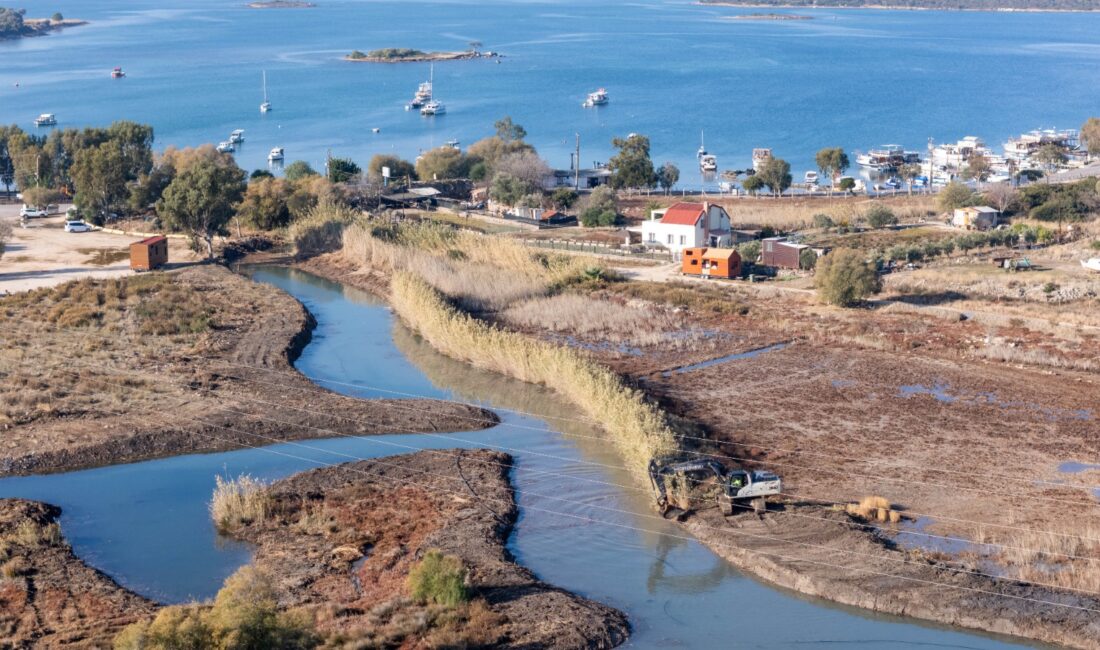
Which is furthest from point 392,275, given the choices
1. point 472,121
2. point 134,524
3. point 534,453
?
point 472,121

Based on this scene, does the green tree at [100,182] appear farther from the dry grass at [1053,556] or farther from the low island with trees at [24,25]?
the low island with trees at [24,25]

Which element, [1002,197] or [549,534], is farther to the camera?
[1002,197]

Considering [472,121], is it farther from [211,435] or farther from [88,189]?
[211,435]

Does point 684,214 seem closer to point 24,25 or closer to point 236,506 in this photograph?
point 236,506

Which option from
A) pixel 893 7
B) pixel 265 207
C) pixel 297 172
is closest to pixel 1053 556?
pixel 265 207

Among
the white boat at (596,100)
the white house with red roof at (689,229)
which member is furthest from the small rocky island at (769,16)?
the white house with red roof at (689,229)
